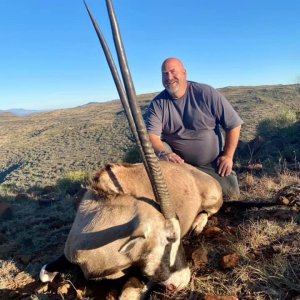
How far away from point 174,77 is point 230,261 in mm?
2498

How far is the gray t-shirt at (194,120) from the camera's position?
523cm

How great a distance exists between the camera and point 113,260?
10.9ft

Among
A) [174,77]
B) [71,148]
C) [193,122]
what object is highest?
[174,77]

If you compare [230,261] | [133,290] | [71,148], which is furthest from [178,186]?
[71,148]

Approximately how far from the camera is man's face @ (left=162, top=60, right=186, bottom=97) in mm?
5172

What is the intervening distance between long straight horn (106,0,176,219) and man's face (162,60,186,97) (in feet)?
7.41

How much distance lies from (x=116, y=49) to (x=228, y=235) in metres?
2.40

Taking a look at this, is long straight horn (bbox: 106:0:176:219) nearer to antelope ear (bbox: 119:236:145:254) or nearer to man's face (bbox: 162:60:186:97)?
antelope ear (bbox: 119:236:145:254)

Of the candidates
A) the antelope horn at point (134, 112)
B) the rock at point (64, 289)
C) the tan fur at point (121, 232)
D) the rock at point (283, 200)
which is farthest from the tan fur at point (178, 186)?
the rock at point (64, 289)

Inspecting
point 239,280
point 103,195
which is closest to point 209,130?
point 103,195

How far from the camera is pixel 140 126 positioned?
9.45 feet

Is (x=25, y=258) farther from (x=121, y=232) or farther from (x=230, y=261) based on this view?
(x=230, y=261)

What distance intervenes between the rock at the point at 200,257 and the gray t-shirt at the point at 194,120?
1807 millimetres

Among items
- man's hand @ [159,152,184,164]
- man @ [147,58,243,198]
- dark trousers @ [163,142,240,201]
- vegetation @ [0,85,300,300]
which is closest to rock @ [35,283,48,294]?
vegetation @ [0,85,300,300]
